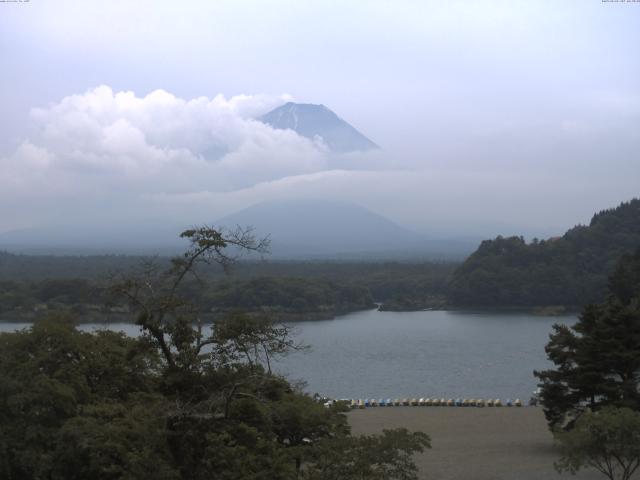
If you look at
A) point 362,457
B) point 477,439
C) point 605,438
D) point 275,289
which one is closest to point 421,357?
point 477,439

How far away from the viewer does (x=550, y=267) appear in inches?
2021

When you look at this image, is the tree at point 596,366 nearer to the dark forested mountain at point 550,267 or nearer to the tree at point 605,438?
the tree at point 605,438

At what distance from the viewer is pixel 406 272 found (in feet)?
213

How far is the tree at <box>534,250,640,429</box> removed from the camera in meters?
11.9

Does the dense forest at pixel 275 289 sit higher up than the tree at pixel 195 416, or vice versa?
the tree at pixel 195 416

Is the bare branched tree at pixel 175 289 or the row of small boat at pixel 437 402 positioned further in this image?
the row of small boat at pixel 437 402

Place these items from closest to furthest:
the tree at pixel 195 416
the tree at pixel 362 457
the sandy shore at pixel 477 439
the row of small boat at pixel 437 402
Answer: the tree at pixel 195 416
the tree at pixel 362 457
the sandy shore at pixel 477 439
the row of small boat at pixel 437 402

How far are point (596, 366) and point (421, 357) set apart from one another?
17.0 metres

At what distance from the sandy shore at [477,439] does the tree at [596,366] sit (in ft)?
2.85

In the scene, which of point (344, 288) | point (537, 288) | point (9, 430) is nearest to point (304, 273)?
point (344, 288)

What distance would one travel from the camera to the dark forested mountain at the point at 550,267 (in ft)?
162

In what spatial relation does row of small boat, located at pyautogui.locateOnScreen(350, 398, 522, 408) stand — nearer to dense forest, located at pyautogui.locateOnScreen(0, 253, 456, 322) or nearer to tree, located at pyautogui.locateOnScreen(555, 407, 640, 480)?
dense forest, located at pyautogui.locateOnScreen(0, 253, 456, 322)

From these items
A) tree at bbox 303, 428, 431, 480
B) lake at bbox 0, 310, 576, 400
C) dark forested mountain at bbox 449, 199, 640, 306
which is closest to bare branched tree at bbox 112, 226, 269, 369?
tree at bbox 303, 428, 431, 480

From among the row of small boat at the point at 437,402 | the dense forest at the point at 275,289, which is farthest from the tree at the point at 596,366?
the dense forest at the point at 275,289
